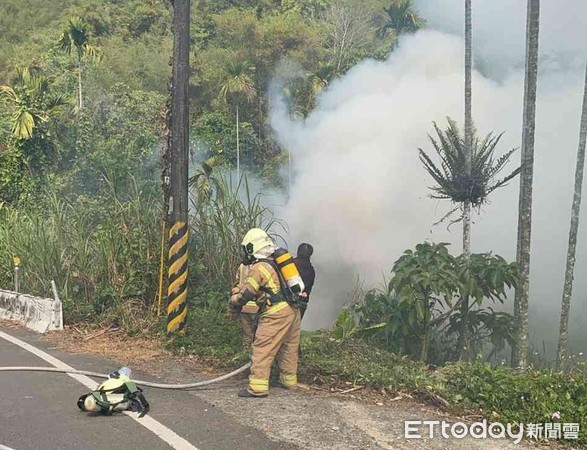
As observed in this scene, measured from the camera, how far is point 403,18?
133ft

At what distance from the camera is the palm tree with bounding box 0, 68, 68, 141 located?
23.0 metres

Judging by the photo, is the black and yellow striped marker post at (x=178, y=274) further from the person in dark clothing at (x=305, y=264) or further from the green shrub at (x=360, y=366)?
the green shrub at (x=360, y=366)

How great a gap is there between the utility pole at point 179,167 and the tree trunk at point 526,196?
6.26m

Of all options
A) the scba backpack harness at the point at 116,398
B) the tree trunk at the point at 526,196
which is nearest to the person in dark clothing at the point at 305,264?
the scba backpack harness at the point at 116,398

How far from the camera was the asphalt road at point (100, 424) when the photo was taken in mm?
5055

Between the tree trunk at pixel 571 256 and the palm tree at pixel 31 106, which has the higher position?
the palm tree at pixel 31 106

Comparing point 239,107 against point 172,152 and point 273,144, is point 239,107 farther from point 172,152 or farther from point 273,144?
point 172,152

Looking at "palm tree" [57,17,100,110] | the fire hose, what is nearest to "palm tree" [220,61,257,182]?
"palm tree" [57,17,100,110]

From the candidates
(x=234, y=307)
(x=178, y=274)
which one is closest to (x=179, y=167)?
(x=178, y=274)

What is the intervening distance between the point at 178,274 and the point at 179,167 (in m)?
1.33

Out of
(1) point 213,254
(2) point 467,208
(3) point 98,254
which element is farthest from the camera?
(2) point 467,208

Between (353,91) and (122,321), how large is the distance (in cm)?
2784

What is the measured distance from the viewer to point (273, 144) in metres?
38.0

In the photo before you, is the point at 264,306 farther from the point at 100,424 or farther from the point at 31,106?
the point at 31,106
